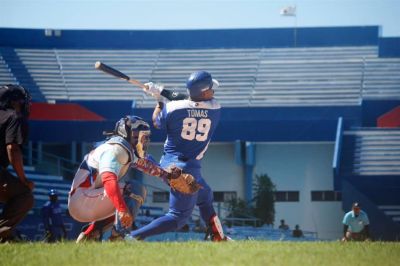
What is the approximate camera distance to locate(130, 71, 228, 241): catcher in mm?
9039

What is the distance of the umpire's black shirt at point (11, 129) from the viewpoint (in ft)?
27.8

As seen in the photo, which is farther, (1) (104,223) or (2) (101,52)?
(2) (101,52)

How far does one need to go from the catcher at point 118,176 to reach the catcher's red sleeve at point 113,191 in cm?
15

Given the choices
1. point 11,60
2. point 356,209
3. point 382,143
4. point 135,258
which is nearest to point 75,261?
point 135,258

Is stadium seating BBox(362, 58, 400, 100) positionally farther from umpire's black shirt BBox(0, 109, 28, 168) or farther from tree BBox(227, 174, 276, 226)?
umpire's black shirt BBox(0, 109, 28, 168)

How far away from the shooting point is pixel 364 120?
94.6 feet

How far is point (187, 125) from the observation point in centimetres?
914

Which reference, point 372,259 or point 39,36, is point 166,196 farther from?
point 372,259

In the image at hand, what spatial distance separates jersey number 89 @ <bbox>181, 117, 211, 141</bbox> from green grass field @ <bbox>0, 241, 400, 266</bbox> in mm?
1341

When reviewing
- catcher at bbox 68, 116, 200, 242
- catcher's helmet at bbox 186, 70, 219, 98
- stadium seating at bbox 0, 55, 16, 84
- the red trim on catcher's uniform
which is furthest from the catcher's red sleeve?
stadium seating at bbox 0, 55, 16, 84

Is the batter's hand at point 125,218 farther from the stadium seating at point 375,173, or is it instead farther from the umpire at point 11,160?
the stadium seating at point 375,173

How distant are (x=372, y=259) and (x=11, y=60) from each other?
997 inches

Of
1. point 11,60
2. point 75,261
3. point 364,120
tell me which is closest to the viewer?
point 75,261

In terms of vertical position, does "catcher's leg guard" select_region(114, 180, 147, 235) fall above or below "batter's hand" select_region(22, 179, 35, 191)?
below
